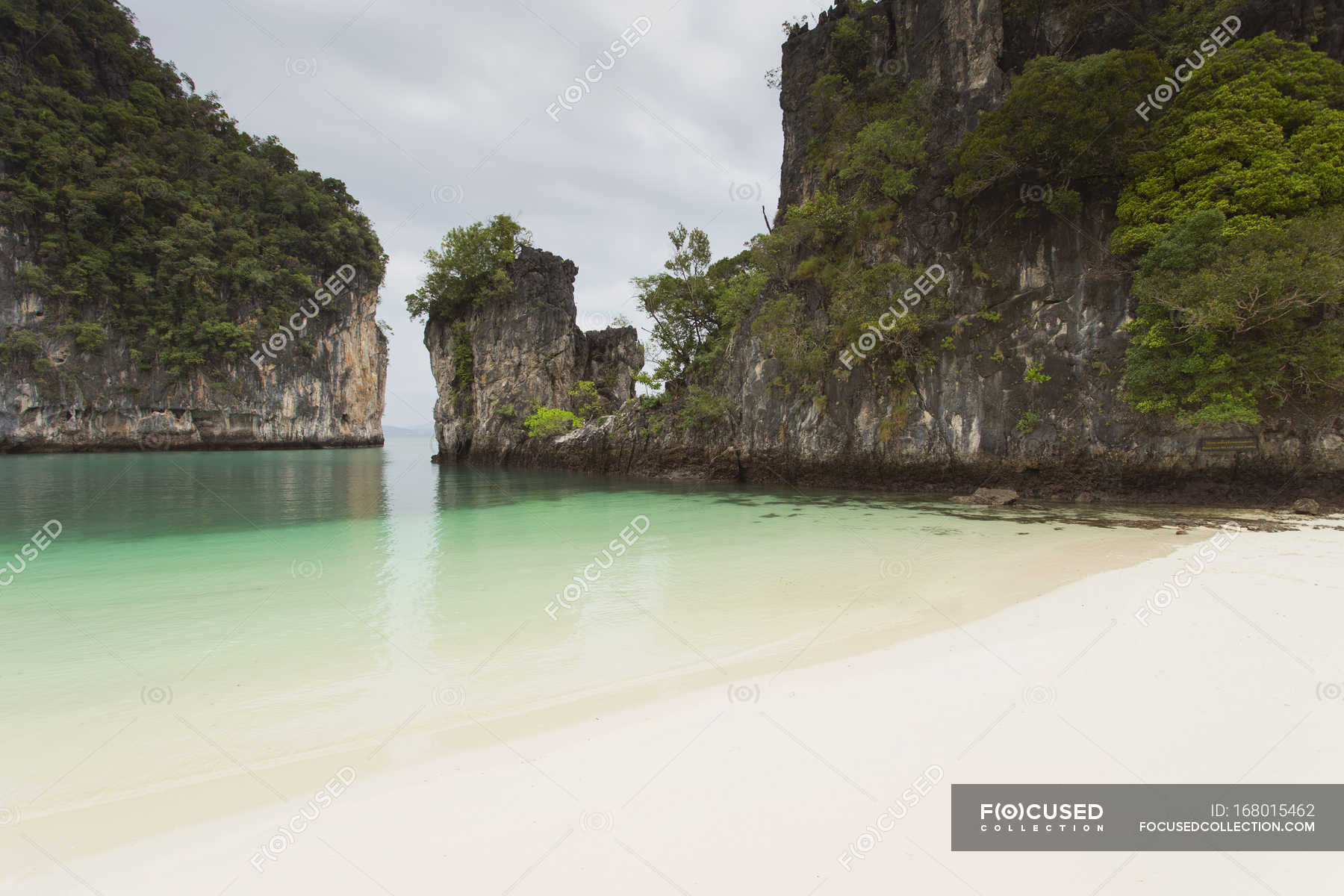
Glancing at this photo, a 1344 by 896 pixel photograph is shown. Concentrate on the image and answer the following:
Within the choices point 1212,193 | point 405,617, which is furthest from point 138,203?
point 1212,193

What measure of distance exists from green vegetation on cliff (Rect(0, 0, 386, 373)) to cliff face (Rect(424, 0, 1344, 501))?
159 ft

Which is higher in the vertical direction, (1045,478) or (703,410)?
(703,410)

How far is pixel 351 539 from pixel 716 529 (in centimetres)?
708

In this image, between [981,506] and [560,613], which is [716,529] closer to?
[560,613]

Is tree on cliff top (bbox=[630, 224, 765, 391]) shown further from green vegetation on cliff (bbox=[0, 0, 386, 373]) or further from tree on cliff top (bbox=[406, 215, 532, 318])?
green vegetation on cliff (bbox=[0, 0, 386, 373])

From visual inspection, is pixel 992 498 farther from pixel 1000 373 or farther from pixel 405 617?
pixel 405 617

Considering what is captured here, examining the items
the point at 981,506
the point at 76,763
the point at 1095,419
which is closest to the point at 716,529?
the point at 981,506

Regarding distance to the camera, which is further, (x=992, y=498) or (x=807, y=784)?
(x=992, y=498)

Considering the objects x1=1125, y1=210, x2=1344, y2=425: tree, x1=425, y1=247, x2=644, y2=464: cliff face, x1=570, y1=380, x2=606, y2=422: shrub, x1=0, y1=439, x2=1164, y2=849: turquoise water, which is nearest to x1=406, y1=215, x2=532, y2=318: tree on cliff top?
x1=425, y1=247, x2=644, y2=464: cliff face

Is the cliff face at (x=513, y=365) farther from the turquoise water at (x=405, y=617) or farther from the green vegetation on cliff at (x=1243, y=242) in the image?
the green vegetation on cliff at (x=1243, y=242)

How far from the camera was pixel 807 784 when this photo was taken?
2.47 metres

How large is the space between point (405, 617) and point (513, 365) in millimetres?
29062

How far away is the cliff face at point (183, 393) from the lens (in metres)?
36.4

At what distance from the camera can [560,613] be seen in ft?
18.2
